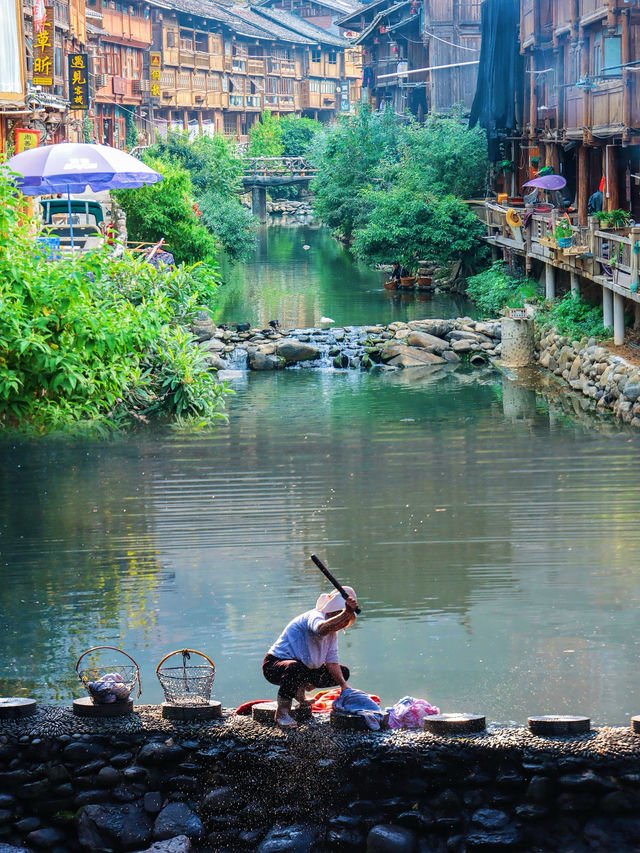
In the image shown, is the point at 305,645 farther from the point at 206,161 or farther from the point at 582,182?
the point at 206,161

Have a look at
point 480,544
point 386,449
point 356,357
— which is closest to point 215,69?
point 356,357

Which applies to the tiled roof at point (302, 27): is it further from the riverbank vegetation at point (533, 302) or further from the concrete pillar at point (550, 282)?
the concrete pillar at point (550, 282)

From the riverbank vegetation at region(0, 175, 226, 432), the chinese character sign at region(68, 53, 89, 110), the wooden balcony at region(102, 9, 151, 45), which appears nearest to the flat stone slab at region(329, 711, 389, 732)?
the riverbank vegetation at region(0, 175, 226, 432)

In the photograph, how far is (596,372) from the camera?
22.3m

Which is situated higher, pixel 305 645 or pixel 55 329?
pixel 55 329

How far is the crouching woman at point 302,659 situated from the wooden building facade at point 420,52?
126 feet

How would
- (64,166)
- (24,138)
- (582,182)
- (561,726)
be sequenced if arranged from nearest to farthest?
(561,726) → (64,166) → (582,182) → (24,138)

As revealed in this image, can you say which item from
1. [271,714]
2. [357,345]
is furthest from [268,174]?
[271,714]

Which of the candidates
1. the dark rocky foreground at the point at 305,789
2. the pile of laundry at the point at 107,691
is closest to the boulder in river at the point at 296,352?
the pile of laundry at the point at 107,691

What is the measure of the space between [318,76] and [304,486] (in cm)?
6418

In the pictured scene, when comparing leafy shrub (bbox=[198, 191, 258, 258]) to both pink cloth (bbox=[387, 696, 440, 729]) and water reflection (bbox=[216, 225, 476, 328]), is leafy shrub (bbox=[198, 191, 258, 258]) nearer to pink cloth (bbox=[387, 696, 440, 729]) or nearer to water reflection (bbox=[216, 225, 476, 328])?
water reflection (bbox=[216, 225, 476, 328])

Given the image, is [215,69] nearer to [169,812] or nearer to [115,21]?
[115,21]

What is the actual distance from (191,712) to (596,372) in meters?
16.4

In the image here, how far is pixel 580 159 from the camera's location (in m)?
27.0
